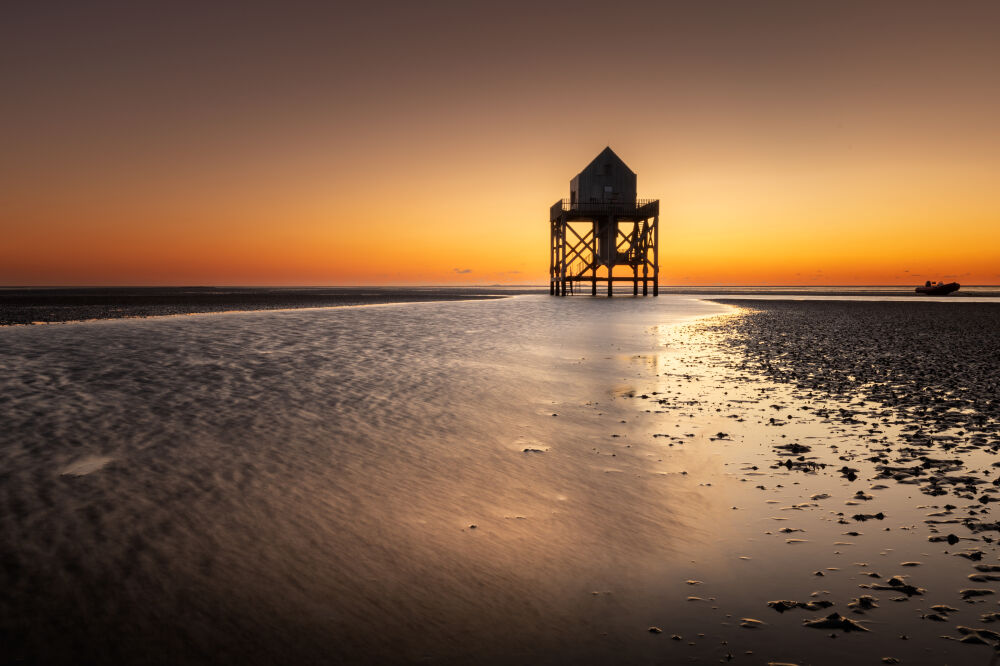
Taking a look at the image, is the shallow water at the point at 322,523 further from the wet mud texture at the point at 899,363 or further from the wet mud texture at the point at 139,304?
the wet mud texture at the point at 139,304

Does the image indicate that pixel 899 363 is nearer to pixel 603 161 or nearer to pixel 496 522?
pixel 496 522

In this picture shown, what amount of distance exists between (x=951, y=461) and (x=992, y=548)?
2291 millimetres

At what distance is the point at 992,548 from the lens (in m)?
3.86

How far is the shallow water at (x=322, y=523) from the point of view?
2.95 meters

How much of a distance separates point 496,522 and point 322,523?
1.31m

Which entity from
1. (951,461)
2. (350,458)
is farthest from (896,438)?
(350,458)

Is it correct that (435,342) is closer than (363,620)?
Result: No

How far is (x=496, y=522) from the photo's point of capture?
14.7ft

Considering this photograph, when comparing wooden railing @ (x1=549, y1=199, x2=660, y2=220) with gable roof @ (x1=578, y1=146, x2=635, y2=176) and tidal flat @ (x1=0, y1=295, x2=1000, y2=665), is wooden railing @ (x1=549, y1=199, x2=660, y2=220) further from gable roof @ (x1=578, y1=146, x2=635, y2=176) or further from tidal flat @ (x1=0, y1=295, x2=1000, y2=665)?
tidal flat @ (x1=0, y1=295, x2=1000, y2=665)

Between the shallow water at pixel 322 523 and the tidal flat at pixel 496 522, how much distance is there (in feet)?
0.07

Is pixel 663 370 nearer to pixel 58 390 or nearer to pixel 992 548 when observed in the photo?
pixel 992 548

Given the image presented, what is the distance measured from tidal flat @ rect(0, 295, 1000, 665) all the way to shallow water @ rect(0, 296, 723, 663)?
0.02 m

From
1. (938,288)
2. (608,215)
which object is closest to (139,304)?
(608,215)

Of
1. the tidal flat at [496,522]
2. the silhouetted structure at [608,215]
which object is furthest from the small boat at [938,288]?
the tidal flat at [496,522]
